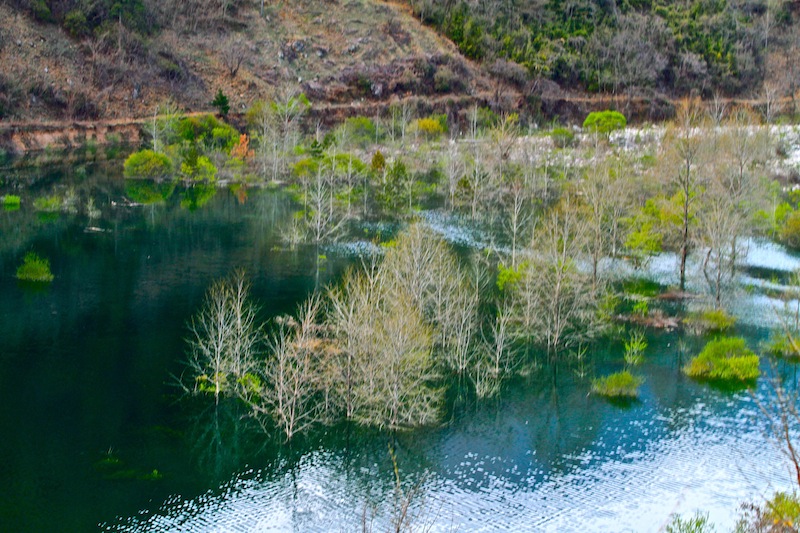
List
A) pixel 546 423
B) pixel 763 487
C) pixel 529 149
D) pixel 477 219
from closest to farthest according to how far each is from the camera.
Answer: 1. pixel 763 487
2. pixel 546 423
3. pixel 477 219
4. pixel 529 149

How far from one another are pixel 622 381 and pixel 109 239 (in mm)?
37962

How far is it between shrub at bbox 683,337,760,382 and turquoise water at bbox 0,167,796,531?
0.76m

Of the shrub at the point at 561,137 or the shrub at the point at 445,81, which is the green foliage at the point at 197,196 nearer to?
the shrub at the point at 561,137

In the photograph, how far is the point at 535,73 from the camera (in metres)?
130


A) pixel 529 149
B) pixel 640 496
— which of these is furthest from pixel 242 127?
pixel 640 496

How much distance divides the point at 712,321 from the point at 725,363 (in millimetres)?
5532

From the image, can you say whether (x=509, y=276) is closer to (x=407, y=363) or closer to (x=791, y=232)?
(x=407, y=363)

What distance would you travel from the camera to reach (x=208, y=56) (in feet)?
402

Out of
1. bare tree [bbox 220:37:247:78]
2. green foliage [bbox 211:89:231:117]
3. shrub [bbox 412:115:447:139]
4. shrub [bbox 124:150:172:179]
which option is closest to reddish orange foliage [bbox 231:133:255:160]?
shrub [bbox 124:150:172:179]

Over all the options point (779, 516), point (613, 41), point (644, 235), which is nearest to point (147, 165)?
point (644, 235)

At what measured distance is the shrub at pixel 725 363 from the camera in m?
38.7

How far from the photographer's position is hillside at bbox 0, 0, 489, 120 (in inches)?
4166

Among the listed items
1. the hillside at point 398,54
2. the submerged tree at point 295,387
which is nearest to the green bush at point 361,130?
the hillside at point 398,54

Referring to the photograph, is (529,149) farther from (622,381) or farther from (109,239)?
(622,381)
